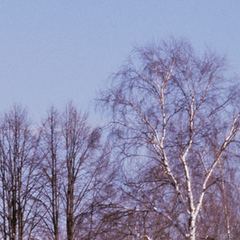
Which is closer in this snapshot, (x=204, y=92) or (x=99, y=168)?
(x=204, y=92)

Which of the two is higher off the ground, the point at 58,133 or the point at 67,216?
the point at 58,133

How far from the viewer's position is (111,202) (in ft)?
79.2

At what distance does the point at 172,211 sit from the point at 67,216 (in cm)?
1140

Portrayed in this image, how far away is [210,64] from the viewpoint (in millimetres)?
24031

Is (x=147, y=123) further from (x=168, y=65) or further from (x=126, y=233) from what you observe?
(x=126, y=233)

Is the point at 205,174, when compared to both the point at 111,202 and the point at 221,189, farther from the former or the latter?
the point at 111,202

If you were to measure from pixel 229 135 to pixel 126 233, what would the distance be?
4.40 m

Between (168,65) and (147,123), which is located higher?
(168,65)

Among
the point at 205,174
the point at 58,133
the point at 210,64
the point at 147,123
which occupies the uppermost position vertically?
the point at 58,133

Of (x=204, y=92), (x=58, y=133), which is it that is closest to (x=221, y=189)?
(x=204, y=92)

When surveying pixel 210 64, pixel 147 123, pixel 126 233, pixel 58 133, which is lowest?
pixel 126 233

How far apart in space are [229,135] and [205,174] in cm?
145

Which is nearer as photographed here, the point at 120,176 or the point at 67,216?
the point at 120,176

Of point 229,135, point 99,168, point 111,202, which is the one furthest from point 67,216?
point 229,135
